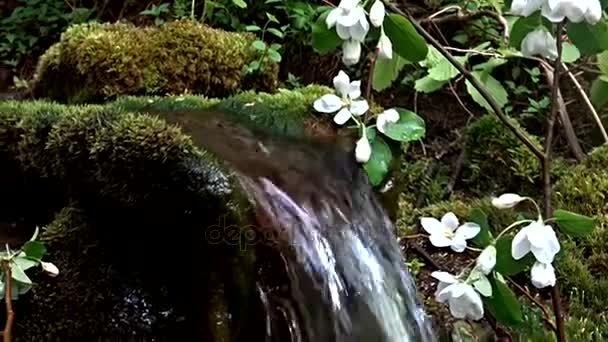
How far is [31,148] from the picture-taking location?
1594 millimetres

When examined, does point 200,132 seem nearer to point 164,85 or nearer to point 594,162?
point 164,85

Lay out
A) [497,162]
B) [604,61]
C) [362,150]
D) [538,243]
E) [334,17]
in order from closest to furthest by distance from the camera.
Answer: [538,243], [334,17], [362,150], [604,61], [497,162]

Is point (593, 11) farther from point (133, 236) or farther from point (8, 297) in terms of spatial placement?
point (8, 297)

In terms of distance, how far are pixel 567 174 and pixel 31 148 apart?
1.70 metres

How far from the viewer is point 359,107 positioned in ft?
5.19

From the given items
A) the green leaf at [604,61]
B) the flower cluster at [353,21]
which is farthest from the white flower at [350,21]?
the green leaf at [604,61]

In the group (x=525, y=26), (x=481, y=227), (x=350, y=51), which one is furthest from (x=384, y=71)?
(x=481, y=227)

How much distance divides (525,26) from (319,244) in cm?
48

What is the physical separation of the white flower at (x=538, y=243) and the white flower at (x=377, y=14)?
421 mm

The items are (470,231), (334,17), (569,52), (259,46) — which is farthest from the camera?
(259,46)

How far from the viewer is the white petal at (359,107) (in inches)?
62.1

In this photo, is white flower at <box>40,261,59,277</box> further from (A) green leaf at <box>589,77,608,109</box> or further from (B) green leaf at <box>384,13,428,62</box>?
(A) green leaf at <box>589,77,608,109</box>

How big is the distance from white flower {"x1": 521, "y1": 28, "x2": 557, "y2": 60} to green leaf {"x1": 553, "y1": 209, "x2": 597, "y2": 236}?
0.26 metres

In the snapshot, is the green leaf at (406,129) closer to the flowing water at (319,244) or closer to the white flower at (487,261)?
the flowing water at (319,244)
